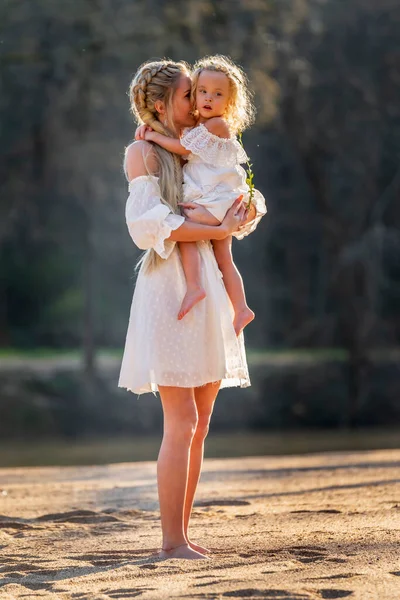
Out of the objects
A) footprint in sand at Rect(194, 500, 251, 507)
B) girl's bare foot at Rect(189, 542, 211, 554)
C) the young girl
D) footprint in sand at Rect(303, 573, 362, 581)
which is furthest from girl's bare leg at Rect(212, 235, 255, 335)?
footprint in sand at Rect(194, 500, 251, 507)

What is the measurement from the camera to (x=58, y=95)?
1909 centimetres

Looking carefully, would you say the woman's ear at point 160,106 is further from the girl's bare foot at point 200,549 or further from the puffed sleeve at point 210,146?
the girl's bare foot at point 200,549

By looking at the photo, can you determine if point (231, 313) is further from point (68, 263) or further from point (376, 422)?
point (68, 263)

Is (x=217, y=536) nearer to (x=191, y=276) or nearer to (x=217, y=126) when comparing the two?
(x=191, y=276)

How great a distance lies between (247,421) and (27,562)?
14.8 m

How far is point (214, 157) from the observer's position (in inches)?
190

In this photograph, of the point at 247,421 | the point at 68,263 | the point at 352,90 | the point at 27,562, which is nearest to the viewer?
the point at 27,562

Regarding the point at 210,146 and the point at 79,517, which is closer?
the point at 210,146

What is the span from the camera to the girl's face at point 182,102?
4895mm

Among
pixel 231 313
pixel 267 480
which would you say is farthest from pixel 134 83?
pixel 267 480

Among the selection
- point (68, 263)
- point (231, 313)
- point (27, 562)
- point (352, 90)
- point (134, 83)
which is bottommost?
point (27, 562)

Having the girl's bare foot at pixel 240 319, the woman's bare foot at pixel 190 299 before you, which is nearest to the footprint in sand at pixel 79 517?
the girl's bare foot at pixel 240 319

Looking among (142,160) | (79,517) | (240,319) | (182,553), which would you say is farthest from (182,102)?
(79,517)

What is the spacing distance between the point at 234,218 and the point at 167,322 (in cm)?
56
